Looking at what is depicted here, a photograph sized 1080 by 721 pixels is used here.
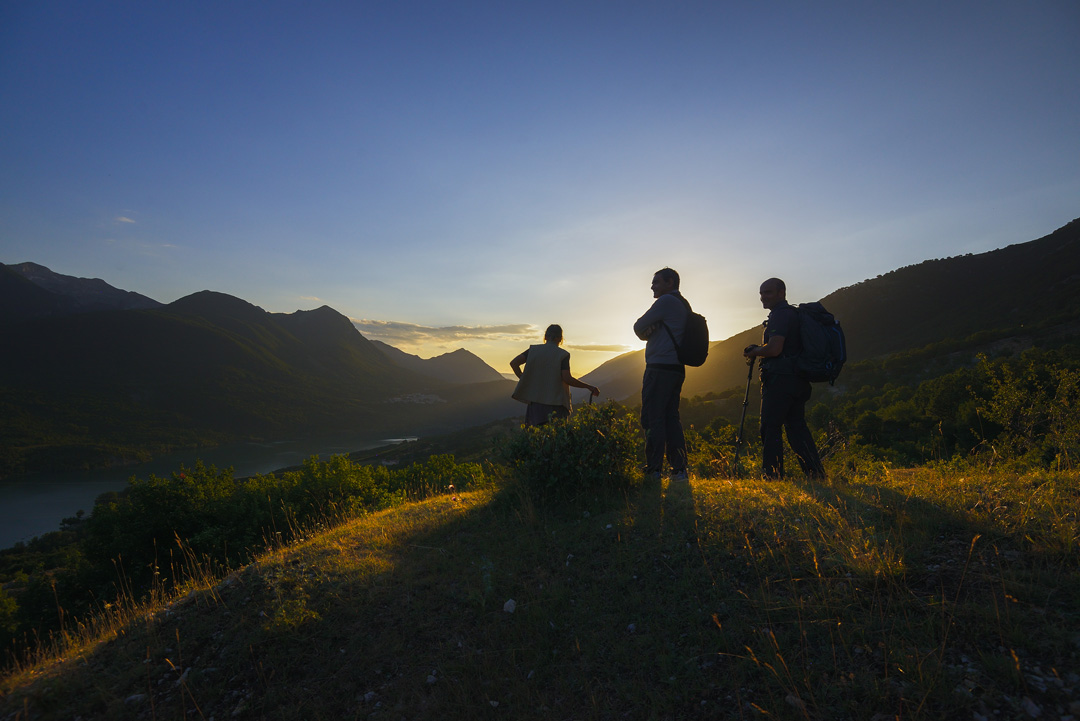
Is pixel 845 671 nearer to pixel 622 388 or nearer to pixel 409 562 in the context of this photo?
pixel 409 562

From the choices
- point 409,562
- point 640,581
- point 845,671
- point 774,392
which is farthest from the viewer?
point 774,392

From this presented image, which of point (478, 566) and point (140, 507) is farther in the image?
point (140, 507)

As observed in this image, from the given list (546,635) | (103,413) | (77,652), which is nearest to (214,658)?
(77,652)

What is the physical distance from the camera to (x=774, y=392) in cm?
474

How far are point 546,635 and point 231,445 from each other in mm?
153764

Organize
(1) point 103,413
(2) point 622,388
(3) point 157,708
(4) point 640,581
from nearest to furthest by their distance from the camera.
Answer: (3) point 157,708, (4) point 640,581, (2) point 622,388, (1) point 103,413

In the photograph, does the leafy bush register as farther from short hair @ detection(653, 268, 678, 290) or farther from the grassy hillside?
short hair @ detection(653, 268, 678, 290)

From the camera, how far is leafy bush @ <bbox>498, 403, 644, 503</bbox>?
4859mm

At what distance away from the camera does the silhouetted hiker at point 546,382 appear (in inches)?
252

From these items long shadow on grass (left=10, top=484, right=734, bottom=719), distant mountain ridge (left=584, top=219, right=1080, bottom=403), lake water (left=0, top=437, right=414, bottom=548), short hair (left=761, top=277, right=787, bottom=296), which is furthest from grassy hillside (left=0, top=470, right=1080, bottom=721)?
lake water (left=0, top=437, right=414, bottom=548)

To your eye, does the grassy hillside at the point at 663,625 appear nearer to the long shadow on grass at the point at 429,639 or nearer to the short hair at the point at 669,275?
the long shadow on grass at the point at 429,639

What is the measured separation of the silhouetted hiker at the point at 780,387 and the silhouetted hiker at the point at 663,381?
31.4 inches

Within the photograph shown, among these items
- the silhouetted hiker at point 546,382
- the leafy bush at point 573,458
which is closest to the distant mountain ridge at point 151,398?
the silhouetted hiker at point 546,382

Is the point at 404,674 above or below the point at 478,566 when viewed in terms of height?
below
